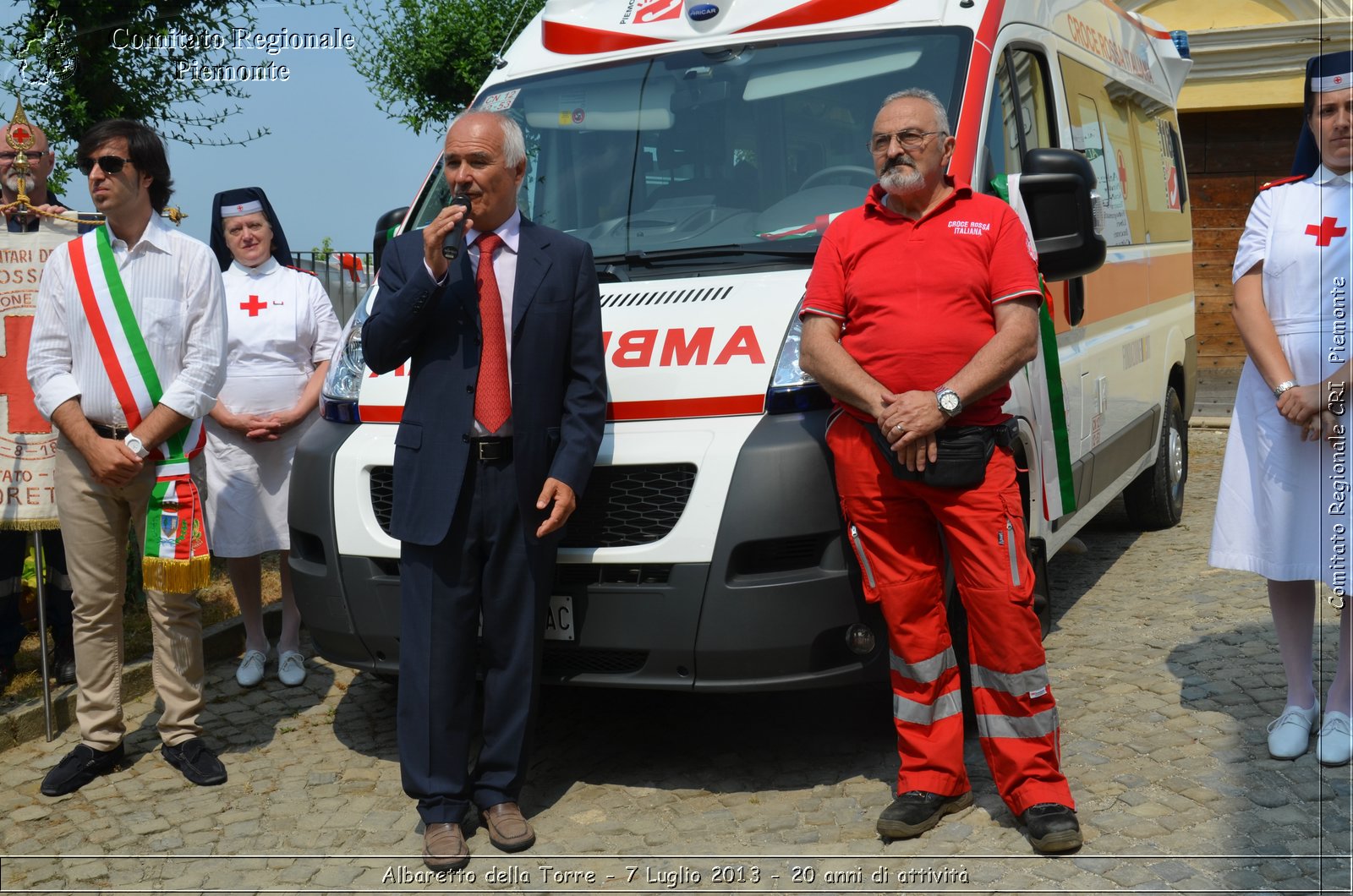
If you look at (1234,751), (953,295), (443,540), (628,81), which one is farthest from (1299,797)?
(628,81)

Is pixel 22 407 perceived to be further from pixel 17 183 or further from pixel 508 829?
pixel 508 829

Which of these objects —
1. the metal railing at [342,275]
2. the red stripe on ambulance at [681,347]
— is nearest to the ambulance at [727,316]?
the red stripe on ambulance at [681,347]

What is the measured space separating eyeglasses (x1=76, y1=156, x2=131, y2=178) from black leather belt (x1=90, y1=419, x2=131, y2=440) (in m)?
0.84

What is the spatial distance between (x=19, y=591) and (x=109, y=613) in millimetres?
1294

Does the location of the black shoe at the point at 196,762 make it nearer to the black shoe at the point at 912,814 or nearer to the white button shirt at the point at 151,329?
the white button shirt at the point at 151,329

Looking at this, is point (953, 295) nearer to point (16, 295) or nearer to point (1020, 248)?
point (1020, 248)

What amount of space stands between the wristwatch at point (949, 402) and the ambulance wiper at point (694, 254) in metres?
0.91

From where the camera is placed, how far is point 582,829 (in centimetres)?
430

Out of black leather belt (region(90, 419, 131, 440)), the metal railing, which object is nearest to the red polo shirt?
black leather belt (region(90, 419, 131, 440))

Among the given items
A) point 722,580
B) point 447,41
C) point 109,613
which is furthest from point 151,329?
point 447,41

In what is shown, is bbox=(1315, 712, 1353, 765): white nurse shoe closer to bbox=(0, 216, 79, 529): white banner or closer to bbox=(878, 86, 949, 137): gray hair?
bbox=(878, 86, 949, 137): gray hair

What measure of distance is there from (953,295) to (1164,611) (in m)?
3.16

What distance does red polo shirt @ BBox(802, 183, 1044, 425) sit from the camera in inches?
155

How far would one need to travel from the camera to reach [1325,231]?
14.0 feet
